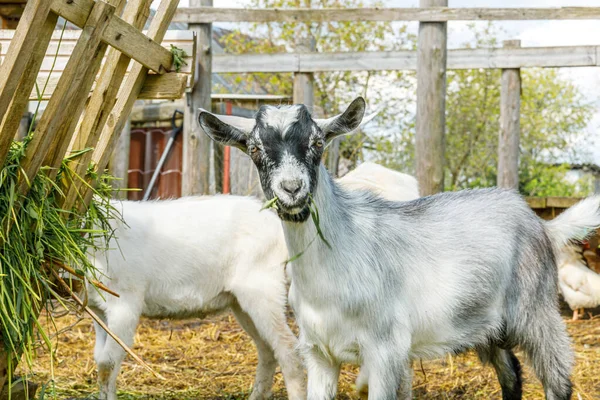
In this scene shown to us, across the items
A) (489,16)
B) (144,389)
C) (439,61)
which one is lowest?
(144,389)

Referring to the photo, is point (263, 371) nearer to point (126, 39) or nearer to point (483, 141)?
point (126, 39)

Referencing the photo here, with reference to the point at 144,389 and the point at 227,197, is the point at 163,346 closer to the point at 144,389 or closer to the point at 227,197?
the point at 144,389

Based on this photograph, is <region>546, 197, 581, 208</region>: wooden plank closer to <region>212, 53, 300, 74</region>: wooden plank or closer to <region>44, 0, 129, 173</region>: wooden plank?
<region>212, 53, 300, 74</region>: wooden plank

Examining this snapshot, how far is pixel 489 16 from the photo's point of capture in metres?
7.62

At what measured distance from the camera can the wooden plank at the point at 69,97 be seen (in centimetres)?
346

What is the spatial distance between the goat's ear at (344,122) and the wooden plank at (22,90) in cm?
136

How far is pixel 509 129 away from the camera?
8.30m

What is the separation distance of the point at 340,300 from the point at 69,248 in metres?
1.35

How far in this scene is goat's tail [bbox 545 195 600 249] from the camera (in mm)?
5016

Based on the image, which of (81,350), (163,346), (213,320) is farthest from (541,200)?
(81,350)

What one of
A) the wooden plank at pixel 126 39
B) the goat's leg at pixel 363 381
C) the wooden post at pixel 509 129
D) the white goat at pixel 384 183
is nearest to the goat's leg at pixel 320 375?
the goat's leg at pixel 363 381

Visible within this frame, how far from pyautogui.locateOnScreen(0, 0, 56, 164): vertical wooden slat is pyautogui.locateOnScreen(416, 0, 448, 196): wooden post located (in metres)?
4.73

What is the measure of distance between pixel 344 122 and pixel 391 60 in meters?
4.53

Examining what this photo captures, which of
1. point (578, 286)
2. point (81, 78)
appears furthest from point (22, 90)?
point (578, 286)
